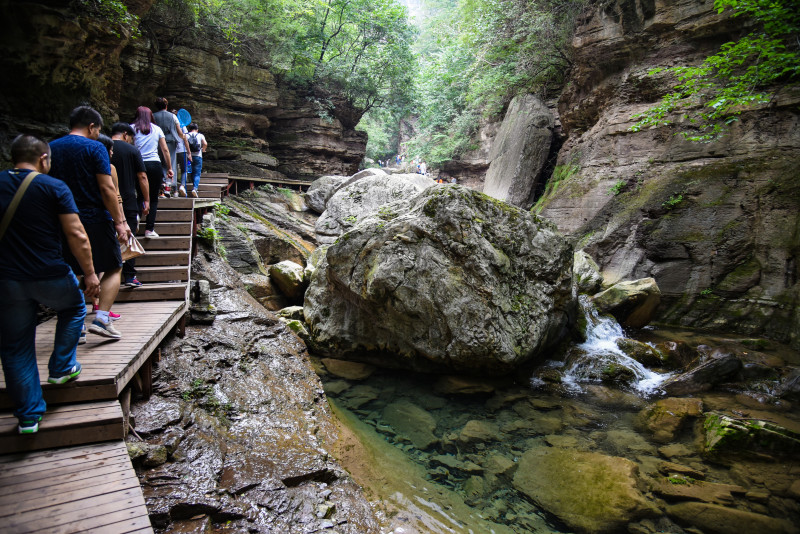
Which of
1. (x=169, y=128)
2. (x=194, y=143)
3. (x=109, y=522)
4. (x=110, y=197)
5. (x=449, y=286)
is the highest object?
(x=169, y=128)

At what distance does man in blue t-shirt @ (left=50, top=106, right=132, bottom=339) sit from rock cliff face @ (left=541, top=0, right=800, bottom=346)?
1085cm

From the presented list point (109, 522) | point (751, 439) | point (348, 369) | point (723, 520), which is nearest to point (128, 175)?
point (109, 522)

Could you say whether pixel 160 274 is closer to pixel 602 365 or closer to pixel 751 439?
pixel 602 365

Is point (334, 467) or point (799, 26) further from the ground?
point (799, 26)

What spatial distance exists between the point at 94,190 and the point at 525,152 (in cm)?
1444

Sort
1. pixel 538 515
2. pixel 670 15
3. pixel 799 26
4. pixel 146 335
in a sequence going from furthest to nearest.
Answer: pixel 670 15 < pixel 799 26 < pixel 538 515 < pixel 146 335

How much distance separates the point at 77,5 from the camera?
7727mm

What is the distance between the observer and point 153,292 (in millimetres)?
4742

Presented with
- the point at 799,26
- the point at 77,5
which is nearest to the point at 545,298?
the point at 799,26

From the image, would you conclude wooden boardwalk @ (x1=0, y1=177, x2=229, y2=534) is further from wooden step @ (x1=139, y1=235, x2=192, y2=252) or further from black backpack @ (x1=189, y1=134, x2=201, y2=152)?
black backpack @ (x1=189, y1=134, x2=201, y2=152)

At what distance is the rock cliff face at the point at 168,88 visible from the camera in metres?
7.63

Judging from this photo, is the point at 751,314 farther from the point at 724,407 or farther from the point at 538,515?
the point at 538,515

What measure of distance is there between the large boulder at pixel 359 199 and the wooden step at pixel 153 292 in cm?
767

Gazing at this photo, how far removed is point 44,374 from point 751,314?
459 inches
